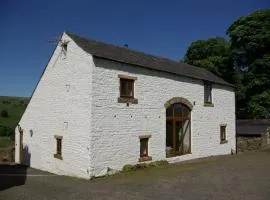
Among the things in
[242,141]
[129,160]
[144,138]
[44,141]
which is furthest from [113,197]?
[242,141]

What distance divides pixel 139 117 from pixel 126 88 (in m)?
1.69

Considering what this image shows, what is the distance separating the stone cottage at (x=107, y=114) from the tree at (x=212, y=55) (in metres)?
14.0

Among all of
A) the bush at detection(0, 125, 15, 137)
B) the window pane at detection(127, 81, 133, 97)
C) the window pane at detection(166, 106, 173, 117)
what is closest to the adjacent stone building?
the window pane at detection(166, 106, 173, 117)

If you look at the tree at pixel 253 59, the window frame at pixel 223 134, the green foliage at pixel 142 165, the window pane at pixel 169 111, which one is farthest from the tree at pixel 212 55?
the green foliage at pixel 142 165

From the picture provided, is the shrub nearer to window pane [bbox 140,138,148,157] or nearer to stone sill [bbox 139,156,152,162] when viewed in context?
window pane [bbox 140,138,148,157]

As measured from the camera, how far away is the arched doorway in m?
19.1

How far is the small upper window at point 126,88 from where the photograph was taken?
16016 mm

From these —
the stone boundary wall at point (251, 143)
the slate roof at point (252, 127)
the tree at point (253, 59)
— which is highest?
the tree at point (253, 59)

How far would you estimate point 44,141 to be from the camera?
17828 millimetres

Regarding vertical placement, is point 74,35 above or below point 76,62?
above

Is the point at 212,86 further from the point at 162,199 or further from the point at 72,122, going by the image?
the point at 162,199

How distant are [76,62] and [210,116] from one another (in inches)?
426

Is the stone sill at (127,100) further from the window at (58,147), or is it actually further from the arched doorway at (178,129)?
the window at (58,147)

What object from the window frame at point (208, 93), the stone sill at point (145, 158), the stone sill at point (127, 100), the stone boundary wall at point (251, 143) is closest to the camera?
the stone sill at point (127, 100)
